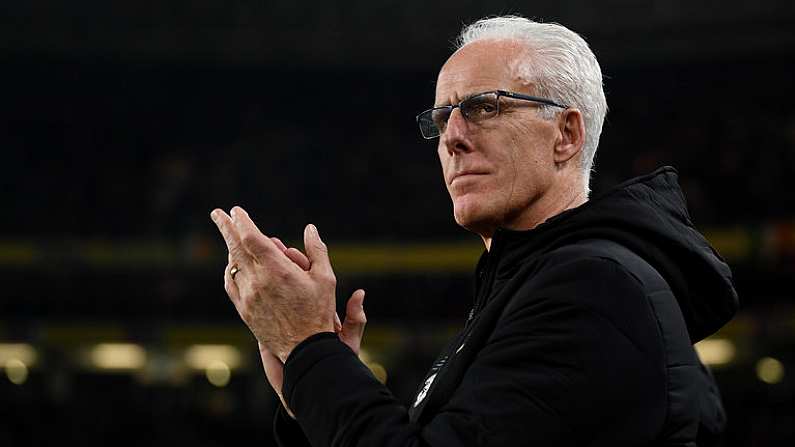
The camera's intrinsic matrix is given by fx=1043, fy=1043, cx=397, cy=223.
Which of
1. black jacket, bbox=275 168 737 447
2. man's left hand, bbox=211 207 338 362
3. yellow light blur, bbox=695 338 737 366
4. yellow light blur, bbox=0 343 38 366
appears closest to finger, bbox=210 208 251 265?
man's left hand, bbox=211 207 338 362

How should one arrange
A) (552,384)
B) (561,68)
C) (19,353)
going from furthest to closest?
1. (19,353)
2. (561,68)
3. (552,384)

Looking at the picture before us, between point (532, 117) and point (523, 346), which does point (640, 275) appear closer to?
point (523, 346)

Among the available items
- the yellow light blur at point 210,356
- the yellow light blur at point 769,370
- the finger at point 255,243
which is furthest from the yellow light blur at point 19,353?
the finger at point 255,243

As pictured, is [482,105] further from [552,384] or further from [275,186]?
[275,186]

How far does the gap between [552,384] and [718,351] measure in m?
11.9

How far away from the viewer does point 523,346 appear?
1.37 metres

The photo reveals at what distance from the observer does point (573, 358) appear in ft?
4.36

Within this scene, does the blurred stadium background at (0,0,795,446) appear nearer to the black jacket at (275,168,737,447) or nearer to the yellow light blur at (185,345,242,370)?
the yellow light blur at (185,345,242,370)

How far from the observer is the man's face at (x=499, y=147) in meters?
1.70

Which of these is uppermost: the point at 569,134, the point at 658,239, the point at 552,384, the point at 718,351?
the point at 569,134

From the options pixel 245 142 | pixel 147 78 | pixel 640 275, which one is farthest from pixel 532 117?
pixel 147 78

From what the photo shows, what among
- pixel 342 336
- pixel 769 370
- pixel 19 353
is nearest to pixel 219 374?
pixel 19 353

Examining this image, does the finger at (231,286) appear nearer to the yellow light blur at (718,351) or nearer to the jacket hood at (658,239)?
the jacket hood at (658,239)

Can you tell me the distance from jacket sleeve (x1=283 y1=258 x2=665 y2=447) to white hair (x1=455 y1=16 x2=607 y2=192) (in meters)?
0.41
